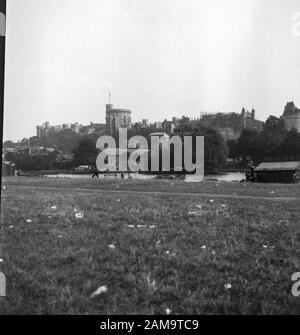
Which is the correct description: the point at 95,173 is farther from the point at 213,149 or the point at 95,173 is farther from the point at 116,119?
the point at 213,149

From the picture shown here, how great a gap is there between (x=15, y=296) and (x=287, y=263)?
371 centimetres

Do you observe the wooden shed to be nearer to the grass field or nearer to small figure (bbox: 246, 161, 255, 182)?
small figure (bbox: 246, 161, 255, 182)

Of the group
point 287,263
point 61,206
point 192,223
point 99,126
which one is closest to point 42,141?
point 99,126

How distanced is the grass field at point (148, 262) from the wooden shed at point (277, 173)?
2496 centimetres

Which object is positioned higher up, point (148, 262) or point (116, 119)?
point (116, 119)

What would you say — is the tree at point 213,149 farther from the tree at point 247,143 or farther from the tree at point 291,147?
the tree at point 291,147

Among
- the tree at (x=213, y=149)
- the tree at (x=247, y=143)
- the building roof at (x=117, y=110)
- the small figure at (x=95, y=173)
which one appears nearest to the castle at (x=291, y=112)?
the building roof at (x=117, y=110)

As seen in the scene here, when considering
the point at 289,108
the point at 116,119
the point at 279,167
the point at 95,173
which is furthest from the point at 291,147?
the point at 116,119

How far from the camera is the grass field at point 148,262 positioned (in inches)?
183

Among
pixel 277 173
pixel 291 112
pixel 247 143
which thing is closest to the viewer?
pixel 291 112

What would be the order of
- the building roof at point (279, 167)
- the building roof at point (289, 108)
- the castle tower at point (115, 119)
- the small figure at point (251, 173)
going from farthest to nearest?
the building roof at point (279, 167) < the small figure at point (251, 173) < the building roof at point (289, 108) < the castle tower at point (115, 119)

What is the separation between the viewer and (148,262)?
5.70 meters

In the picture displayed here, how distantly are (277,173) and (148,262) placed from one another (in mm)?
29487

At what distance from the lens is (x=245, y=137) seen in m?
43.1
